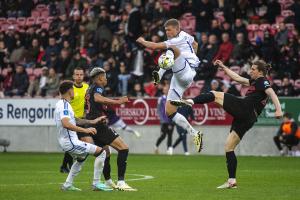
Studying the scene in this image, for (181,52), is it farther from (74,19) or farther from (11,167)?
(74,19)

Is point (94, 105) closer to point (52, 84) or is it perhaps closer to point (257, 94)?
point (257, 94)

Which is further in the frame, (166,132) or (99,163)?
(166,132)

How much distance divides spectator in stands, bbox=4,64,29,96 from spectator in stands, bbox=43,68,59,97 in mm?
1188

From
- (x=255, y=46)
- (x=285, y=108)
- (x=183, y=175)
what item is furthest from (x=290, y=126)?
(x=183, y=175)

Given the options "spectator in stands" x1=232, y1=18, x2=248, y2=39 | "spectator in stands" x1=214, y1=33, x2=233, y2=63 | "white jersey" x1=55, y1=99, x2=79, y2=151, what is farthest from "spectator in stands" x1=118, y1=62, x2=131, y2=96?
"white jersey" x1=55, y1=99, x2=79, y2=151

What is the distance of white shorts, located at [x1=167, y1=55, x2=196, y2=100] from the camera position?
17.1 meters

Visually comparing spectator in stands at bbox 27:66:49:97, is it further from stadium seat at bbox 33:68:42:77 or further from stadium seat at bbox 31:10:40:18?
stadium seat at bbox 31:10:40:18

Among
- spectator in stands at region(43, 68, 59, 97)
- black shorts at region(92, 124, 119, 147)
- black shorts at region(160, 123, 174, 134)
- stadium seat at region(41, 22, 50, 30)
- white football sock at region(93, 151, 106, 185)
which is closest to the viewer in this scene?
white football sock at region(93, 151, 106, 185)

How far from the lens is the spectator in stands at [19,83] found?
33406 mm

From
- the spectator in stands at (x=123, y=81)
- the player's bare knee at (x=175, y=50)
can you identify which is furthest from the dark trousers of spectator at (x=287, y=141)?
the player's bare knee at (x=175, y=50)

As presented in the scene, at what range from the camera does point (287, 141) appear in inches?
1117

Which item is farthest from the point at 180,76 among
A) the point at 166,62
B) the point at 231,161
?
the point at 231,161

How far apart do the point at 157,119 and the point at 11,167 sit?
9.60m

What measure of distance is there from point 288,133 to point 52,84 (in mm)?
9876
